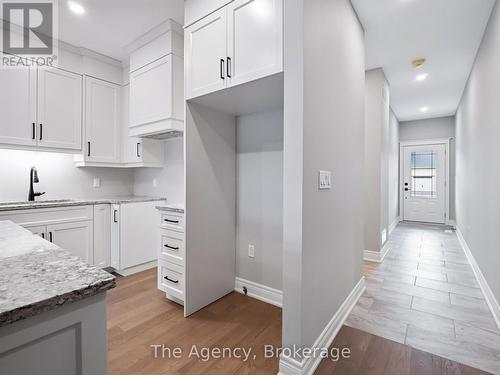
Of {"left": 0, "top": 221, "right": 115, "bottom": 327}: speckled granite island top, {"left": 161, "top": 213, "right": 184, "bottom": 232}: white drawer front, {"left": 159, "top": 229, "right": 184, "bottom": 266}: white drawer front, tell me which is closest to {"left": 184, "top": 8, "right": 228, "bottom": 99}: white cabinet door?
{"left": 161, "top": 213, "right": 184, "bottom": 232}: white drawer front

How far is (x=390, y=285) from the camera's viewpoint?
273 centimetres

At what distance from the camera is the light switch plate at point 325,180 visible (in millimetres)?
1595

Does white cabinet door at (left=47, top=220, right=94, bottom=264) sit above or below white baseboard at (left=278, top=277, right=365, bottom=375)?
above

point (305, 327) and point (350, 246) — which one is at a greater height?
point (350, 246)

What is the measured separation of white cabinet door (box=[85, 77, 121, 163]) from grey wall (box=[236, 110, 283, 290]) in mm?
1886

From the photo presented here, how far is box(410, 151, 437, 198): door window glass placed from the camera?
6.29 m

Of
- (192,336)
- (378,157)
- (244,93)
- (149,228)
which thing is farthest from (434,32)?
(149,228)

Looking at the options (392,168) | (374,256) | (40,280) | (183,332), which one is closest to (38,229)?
(183,332)

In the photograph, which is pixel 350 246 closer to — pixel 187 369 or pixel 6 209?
pixel 187 369

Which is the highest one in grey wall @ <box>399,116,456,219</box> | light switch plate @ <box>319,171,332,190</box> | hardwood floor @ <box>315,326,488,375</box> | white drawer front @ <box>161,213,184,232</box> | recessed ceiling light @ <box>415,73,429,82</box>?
recessed ceiling light @ <box>415,73,429,82</box>

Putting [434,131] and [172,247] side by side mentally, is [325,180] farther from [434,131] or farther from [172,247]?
[434,131]

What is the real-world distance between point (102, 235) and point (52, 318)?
275cm

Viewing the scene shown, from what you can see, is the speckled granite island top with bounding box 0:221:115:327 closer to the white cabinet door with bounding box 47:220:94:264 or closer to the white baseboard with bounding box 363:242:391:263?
the white cabinet door with bounding box 47:220:94:264

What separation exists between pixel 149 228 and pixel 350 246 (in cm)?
242
